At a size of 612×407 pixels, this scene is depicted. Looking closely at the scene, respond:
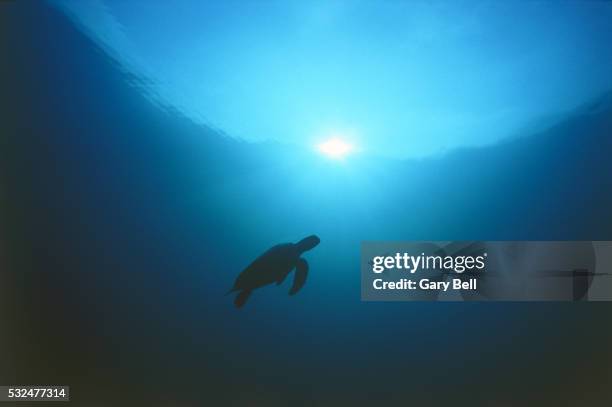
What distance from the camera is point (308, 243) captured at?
6.70 feet

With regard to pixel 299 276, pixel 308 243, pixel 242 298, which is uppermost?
pixel 308 243

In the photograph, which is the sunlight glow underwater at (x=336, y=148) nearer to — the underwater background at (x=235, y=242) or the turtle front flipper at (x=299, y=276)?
the underwater background at (x=235, y=242)

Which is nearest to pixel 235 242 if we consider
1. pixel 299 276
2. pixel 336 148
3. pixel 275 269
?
pixel 275 269

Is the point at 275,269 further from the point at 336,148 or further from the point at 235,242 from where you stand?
the point at 336,148

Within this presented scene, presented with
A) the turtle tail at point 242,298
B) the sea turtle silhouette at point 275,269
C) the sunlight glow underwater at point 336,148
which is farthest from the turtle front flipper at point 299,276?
the sunlight glow underwater at point 336,148

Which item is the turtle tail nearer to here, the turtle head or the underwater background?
the underwater background

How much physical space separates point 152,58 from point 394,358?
1.87 meters

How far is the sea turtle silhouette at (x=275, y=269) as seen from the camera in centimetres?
204

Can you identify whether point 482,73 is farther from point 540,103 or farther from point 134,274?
point 134,274

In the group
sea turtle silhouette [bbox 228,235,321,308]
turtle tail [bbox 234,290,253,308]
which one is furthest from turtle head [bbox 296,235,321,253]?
turtle tail [bbox 234,290,253,308]

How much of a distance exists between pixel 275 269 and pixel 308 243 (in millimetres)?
203

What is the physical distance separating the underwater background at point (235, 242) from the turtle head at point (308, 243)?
5cm

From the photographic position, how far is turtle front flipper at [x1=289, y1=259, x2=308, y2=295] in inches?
80.1

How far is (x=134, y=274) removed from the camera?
206 cm
